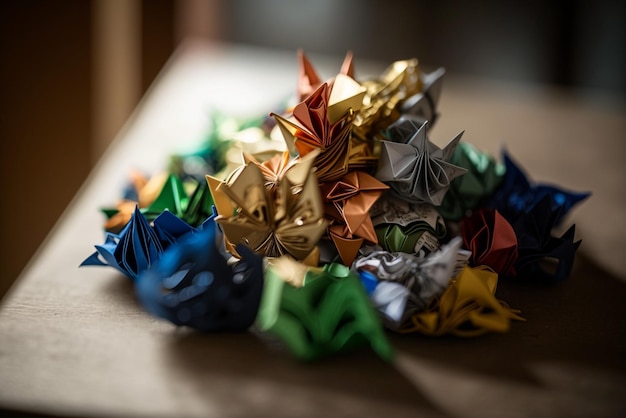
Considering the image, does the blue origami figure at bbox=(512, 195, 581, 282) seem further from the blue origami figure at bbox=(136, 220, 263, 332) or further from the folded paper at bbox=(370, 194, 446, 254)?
the blue origami figure at bbox=(136, 220, 263, 332)

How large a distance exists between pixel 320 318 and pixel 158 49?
54.9 inches

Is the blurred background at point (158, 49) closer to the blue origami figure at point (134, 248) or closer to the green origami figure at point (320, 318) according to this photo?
the blue origami figure at point (134, 248)

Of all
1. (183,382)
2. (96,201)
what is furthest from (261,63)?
(183,382)

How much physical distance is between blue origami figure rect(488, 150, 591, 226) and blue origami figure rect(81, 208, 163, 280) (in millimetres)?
325

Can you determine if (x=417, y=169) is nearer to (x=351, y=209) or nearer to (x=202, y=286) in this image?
(x=351, y=209)

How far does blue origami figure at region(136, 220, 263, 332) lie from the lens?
51 cm

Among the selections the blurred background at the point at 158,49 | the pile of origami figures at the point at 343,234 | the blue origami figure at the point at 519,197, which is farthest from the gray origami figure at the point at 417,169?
the blurred background at the point at 158,49

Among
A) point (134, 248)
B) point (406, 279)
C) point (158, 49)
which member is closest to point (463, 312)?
point (406, 279)

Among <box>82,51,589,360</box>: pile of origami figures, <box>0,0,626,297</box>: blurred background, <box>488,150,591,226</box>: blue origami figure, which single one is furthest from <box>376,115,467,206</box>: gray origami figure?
<box>0,0,626,297</box>: blurred background

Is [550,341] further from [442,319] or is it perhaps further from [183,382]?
[183,382]

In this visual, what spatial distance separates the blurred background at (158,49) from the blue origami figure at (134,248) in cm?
81

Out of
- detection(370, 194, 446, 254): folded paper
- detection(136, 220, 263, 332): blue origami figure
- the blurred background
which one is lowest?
the blurred background

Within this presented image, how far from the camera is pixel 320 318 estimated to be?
50 centimetres

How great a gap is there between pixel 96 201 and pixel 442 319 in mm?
442
